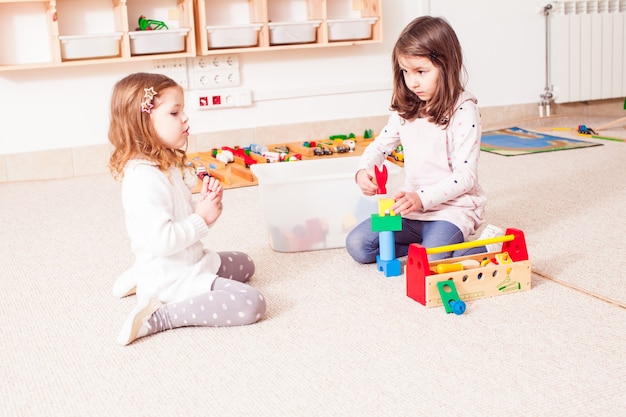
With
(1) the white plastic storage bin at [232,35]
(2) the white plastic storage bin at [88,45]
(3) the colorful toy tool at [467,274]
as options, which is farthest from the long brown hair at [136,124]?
(1) the white plastic storage bin at [232,35]

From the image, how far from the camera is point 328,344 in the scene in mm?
1305

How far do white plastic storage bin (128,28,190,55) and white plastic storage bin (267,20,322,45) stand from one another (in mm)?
342

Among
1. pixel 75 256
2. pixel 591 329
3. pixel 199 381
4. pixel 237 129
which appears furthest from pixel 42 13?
pixel 591 329

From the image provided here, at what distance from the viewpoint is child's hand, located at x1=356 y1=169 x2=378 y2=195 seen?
1.67m

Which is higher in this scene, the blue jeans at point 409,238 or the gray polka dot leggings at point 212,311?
the blue jeans at point 409,238

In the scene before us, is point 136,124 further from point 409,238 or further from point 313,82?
point 313,82

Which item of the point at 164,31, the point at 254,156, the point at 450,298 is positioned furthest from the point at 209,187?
the point at 164,31

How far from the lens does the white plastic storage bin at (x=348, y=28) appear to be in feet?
10.0

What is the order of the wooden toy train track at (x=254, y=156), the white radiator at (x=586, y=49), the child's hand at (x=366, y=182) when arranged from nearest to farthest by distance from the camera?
the child's hand at (x=366, y=182), the wooden toy train track at (x=254, y=156), the white radiator at (x=586, y=49)

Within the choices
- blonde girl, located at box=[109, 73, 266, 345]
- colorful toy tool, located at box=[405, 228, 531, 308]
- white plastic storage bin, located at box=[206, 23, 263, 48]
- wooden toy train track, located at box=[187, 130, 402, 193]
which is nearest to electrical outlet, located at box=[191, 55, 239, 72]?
white plastic storage bin, located at box=[206, 23, 263, 48]

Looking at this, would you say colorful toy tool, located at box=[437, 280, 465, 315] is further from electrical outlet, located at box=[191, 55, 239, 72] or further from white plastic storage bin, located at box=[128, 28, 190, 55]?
electrical outlet, located at box=[191, 55, 239, 72]

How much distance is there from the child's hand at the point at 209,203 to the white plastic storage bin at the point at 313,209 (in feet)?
1.05

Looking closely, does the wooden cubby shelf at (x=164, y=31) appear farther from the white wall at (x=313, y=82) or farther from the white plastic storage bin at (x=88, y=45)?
the white wall at (x=313, y=82)

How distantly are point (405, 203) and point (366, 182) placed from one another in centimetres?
14
